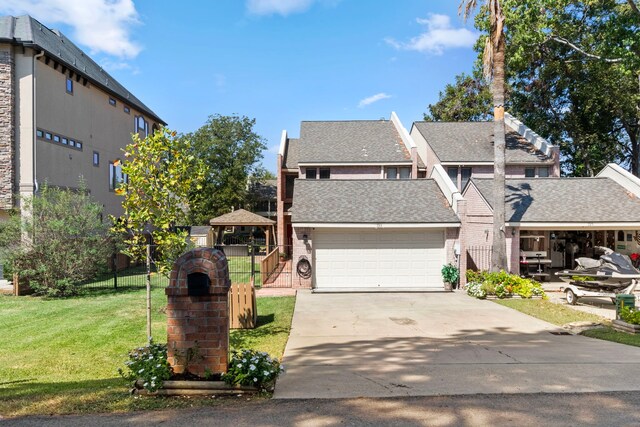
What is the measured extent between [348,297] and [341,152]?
13351 millimetres

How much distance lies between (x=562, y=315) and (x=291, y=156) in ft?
67.0

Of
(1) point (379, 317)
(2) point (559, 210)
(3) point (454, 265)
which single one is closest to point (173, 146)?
(1) point (379, 317)

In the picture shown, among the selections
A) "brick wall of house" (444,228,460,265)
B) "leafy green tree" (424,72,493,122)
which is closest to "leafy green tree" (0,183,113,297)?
"brick wall of house" (444,228,460,265)

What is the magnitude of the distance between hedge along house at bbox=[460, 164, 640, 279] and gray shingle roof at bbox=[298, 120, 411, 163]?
7006 mm

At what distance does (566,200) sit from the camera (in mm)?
18719

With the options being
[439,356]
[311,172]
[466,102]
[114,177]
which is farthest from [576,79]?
[114,177]

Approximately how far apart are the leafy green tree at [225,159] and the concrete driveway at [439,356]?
1276 inches

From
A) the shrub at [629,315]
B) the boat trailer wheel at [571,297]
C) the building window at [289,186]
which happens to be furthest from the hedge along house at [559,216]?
the building window at [289,186]

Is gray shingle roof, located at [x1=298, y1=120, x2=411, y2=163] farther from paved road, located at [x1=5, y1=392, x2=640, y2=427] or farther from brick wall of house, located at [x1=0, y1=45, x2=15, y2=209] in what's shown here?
paved road, located at [x1=5, y1=392, x2=640, y2=427]

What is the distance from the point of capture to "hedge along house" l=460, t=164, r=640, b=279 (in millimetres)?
17297

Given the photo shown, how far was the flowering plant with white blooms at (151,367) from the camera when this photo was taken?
204 inches

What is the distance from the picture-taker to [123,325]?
10.5 meters

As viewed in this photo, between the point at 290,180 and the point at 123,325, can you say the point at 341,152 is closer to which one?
the point at 290,180

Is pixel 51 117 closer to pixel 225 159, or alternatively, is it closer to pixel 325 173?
pixel 325 173
